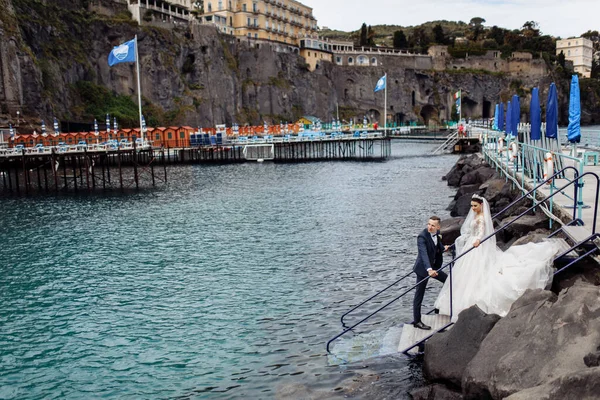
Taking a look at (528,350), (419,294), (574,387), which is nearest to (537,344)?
(528,350)

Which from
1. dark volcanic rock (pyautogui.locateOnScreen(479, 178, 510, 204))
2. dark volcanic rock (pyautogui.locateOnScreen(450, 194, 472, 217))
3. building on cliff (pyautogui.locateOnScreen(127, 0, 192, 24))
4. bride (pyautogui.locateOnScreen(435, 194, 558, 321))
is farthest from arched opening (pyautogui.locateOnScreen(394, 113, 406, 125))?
bride (pyautogui.locateOnScreen(435, 194, 558, 321))

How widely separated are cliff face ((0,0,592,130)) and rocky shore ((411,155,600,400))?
247ft

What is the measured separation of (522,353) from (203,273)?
51.4 ft

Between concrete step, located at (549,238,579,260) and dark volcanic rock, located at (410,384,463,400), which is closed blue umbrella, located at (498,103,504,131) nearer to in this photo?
concrete step, located at (549,238,579,260)

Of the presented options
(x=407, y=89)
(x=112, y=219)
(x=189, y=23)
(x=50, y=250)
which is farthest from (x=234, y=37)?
(x=50, y=250)

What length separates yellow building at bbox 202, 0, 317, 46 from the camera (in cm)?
14375

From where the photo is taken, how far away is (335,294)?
19.8 metres

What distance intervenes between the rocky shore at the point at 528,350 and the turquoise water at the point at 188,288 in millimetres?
3067

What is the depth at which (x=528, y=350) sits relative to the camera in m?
9.82

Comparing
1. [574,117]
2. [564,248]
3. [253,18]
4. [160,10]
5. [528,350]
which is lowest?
[528,350]

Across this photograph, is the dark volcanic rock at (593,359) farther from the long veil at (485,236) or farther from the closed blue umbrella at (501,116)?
the closed blue umbrella at (501,116)

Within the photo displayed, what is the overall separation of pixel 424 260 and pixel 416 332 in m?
1.98

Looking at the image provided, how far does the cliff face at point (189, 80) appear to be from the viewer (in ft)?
279

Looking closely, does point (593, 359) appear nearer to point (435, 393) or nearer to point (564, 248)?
point (435, 393)
